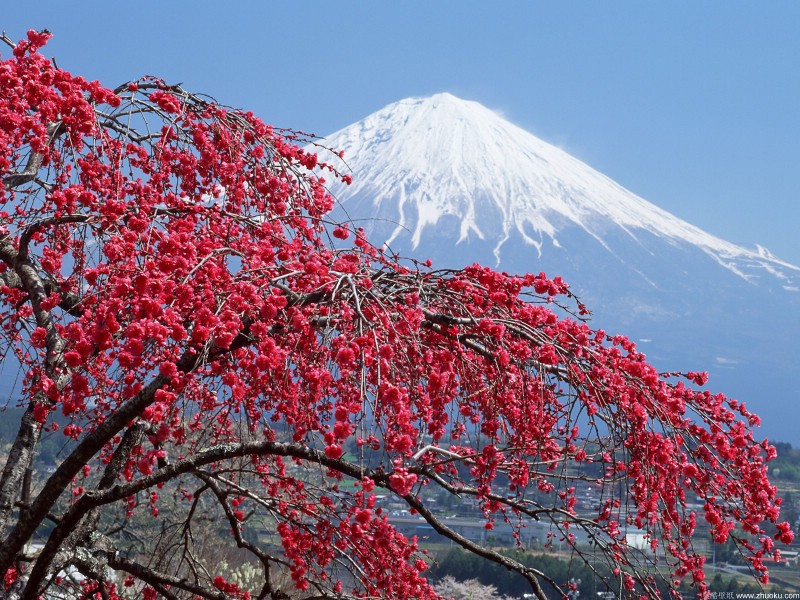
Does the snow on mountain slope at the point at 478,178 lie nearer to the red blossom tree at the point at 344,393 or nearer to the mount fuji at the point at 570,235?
the mount fuji at the point at 570,235

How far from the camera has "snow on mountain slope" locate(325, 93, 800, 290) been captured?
133 meters

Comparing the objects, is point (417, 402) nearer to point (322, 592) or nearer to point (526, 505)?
point (526, 505)

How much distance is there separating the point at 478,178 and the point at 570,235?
735 inches

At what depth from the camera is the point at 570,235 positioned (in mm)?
141250

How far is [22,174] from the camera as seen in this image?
5688 mm

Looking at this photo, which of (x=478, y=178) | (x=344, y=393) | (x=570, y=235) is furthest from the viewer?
(x=570, y=235)

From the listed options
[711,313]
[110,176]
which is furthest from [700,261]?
[110,176]

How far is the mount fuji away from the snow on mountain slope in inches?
8.8

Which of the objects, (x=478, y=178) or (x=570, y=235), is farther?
(x=570, y=235)

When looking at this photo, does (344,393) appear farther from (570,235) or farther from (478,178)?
Result: (570,235)

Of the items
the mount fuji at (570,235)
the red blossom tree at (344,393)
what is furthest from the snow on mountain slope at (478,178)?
the red blossom tree at (344,393)

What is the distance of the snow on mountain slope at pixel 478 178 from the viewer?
133 metres

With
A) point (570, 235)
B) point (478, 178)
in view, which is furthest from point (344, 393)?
point (570, 235)

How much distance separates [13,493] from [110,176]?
261 cm
